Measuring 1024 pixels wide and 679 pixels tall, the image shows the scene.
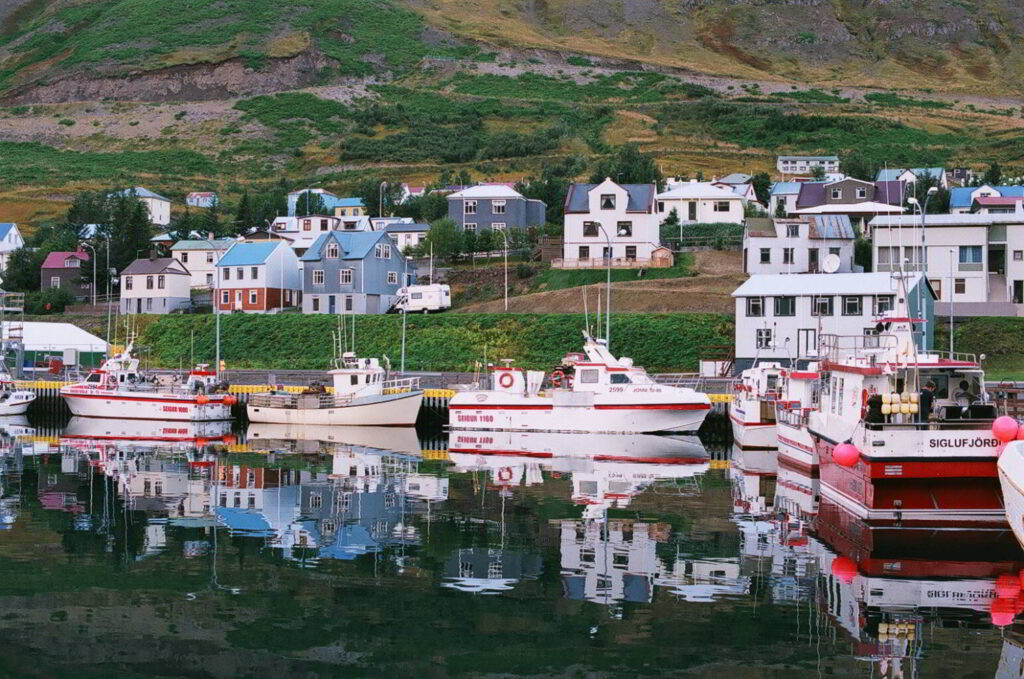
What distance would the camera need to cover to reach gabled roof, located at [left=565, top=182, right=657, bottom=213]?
272 feet

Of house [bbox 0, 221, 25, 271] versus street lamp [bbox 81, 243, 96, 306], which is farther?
house [bbox 0, 221, 25, 271]

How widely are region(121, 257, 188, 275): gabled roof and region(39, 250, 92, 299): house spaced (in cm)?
797

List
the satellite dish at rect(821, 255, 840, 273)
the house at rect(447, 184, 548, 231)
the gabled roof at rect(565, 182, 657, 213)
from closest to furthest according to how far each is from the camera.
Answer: the satellite dish at rect(821, 255, 840, 273) → the gabled roof at rect(565, 182, 657, 213) → the house at rect(447, 184, 548, 231)

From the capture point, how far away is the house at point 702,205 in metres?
96.9

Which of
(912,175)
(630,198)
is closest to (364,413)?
(630,198)

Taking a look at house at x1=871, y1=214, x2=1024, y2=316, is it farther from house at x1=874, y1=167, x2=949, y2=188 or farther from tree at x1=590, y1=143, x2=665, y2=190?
tree at x1=590, y1=143, x2=665, y2=190

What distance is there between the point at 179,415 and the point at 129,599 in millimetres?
37922

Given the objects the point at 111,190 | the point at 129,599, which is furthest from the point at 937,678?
the point at 111,190

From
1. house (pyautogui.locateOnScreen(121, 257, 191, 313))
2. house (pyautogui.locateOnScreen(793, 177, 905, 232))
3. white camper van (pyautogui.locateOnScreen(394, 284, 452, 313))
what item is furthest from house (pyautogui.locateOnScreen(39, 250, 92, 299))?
house (pyautogui.locateOnScreen(793, 177, 905, 232))

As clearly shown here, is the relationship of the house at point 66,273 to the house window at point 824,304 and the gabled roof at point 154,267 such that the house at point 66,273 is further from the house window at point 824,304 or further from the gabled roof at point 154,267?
the house window at point 824,304

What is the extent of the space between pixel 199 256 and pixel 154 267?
30.9ft

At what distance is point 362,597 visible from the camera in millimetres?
21828

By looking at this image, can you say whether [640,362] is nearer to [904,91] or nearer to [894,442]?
[894,442]

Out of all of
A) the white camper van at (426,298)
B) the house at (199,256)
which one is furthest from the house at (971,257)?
the house at (199,256)
